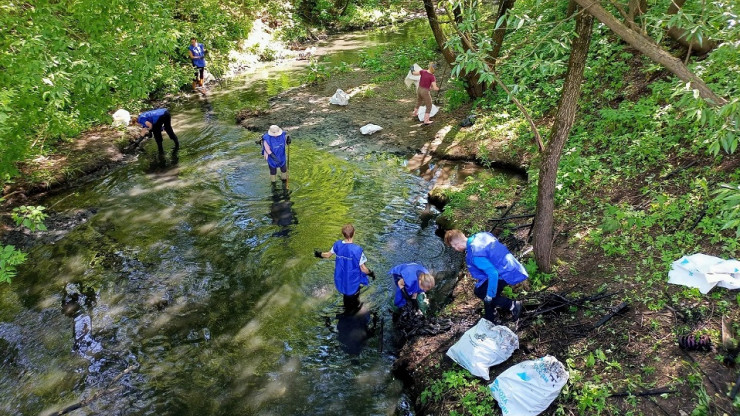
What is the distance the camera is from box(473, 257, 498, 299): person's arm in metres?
5.03

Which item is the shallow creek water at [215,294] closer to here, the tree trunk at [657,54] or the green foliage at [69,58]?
the green foliage at [69,58]

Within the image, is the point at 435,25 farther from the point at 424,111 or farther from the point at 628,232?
the point at 628,232

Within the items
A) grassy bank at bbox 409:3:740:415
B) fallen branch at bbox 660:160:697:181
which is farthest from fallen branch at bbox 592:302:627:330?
fallen branch at bbox 660:160:697:181

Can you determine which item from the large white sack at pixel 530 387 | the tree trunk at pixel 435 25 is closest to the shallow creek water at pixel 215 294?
the large white sack at pixel 530 387

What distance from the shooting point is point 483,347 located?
15.9ft

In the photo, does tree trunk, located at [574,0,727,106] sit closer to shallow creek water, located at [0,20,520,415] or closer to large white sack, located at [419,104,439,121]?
shallow creek water, located at [0,20,520,415]

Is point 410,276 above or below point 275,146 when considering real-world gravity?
below

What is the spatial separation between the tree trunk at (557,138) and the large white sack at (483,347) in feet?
4.79

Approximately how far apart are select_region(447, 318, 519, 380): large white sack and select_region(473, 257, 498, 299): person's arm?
38 cm

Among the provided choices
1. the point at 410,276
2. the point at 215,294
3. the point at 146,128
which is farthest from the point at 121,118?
the point at 410,276

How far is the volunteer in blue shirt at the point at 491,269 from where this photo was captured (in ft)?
16.7

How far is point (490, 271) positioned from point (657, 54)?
268 centimetres

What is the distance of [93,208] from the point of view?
9.59m

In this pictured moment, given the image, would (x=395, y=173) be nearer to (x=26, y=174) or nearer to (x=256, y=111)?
(x=256, y=111)
